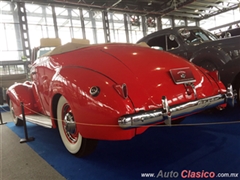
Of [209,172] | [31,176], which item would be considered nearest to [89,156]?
[31,176]

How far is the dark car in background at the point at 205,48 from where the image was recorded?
3.97m

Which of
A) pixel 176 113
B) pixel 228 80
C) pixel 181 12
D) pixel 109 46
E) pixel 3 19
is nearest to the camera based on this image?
pixel 176 113

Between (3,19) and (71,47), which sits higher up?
(3,19)

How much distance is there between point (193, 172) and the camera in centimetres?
196

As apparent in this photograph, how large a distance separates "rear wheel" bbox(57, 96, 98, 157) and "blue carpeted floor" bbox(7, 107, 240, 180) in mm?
116

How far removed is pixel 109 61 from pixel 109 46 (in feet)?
1.62

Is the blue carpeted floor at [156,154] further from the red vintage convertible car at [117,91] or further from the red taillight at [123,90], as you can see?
the red taillight at [123,90]

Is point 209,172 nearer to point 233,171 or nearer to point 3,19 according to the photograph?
point 233,171

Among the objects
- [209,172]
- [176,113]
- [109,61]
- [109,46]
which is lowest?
[209,172]

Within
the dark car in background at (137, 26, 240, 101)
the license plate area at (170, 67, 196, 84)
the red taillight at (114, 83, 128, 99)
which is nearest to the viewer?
the red taillight at (114, 83, 128, 99)

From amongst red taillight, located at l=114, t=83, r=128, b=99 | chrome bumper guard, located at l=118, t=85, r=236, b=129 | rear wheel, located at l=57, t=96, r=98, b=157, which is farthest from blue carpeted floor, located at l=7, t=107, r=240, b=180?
red taillight, located at l=114, t=83, r=128, b=99

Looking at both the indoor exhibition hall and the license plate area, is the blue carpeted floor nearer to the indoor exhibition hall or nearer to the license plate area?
the indoor exhibition hall

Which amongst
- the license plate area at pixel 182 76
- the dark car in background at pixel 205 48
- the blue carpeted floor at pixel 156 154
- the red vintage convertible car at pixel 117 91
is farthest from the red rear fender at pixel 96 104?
the dark car in background at pixel 205 48

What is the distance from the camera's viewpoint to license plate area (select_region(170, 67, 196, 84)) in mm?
2318
